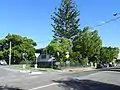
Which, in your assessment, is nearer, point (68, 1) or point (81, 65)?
point (81, 65)

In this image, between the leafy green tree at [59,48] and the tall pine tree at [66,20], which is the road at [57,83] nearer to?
the leafy green tree at [59,48]

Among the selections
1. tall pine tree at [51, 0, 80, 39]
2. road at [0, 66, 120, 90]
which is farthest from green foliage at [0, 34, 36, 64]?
road at [0, 66, 120, 90]

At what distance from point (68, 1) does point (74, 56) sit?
21533mm

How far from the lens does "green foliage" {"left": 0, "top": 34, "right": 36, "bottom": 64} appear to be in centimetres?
9256

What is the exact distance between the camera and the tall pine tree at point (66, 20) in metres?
92.1

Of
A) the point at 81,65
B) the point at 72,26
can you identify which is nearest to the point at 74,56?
the point at 81,65

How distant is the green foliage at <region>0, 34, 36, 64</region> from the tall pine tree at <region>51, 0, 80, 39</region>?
30.4 feet

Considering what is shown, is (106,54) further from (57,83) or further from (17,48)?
(57,83)

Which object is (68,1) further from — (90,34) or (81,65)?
(81,65)

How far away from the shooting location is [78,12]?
313 feet

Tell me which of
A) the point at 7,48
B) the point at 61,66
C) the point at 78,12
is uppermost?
the point at 78,12

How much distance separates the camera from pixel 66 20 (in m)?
93.9

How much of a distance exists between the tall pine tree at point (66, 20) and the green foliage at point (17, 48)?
9.26 meters

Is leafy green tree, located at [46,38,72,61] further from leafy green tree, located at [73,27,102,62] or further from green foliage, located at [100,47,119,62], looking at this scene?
green foliage, located at [100,47,119,62]
